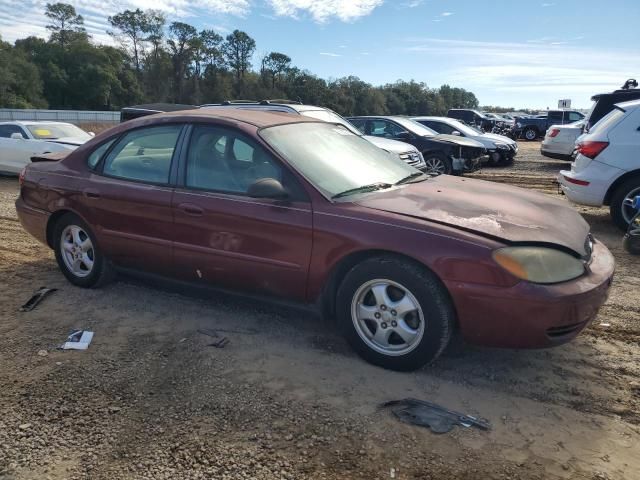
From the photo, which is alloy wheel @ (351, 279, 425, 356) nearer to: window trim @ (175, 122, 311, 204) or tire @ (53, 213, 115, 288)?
window trim @ (175, 122, 311, 204)

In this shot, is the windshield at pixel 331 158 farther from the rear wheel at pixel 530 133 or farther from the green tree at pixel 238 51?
the green tree at pixel 238 51

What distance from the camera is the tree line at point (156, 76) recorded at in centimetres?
6369

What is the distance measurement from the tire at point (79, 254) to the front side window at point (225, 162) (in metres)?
1.25

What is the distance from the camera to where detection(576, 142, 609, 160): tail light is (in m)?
6.50

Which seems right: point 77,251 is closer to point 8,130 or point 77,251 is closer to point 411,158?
point 411,158

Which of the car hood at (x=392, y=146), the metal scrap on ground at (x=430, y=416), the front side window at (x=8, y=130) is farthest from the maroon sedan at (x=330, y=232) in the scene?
the front side window at (x=8, y=130)

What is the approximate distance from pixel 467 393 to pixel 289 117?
2.54 m

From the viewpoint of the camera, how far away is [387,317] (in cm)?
318

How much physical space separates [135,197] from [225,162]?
803 millimetres

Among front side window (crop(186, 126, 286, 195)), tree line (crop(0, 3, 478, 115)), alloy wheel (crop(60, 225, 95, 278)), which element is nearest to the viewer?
front side window (crop(186, 126, 286, 195))

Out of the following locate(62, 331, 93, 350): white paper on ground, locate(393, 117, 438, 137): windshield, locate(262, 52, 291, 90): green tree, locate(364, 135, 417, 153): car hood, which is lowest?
locate(62, 331, 93, 350): white paper on ground

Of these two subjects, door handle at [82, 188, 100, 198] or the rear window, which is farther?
the rear window

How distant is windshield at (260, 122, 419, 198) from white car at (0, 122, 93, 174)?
28.0 ft

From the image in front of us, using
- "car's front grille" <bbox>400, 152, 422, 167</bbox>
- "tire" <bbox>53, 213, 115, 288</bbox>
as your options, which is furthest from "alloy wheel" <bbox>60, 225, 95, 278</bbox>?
"car's front grille" <bbox>400, 152, 422, 167</bbox>
